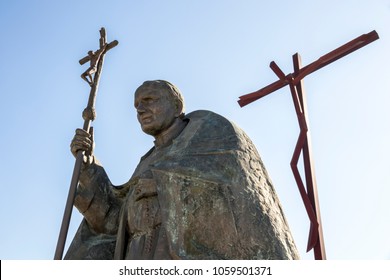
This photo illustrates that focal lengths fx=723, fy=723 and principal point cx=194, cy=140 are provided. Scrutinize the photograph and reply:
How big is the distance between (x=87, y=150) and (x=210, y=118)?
1.51m

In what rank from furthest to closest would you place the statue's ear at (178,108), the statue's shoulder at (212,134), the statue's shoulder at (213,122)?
1. the statue's ear at (178,108)
2. the statue's shoulder at (213,122)
3. the statue's shoulder at (212,134)

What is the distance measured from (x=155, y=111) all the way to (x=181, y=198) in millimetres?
1552

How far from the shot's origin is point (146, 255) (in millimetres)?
7430

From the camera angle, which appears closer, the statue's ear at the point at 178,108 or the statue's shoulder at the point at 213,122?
the statue's shoulder at the point at 213,122

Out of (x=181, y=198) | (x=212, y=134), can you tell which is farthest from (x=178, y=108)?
(x=181, y=198)

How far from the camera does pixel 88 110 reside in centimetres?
866

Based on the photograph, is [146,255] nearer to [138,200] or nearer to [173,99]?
[138,200]

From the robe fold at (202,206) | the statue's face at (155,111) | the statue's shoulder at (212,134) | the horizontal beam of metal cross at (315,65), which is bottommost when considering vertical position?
the robe fold at (202,206)

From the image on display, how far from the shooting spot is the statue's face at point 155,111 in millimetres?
8586

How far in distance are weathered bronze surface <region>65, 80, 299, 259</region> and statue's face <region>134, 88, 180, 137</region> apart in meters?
0.01

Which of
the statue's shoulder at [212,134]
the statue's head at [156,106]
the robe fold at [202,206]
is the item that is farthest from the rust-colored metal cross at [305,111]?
the statue's head at [156,106]

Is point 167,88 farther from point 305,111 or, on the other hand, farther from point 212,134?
point 305,111

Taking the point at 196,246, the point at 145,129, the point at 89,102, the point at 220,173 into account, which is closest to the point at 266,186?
the point at 220,173

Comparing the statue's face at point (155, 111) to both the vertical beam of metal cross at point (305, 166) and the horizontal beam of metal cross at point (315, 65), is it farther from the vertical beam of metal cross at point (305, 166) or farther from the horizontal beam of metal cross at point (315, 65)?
the vertical beam of metal cross at point (305, 166)
